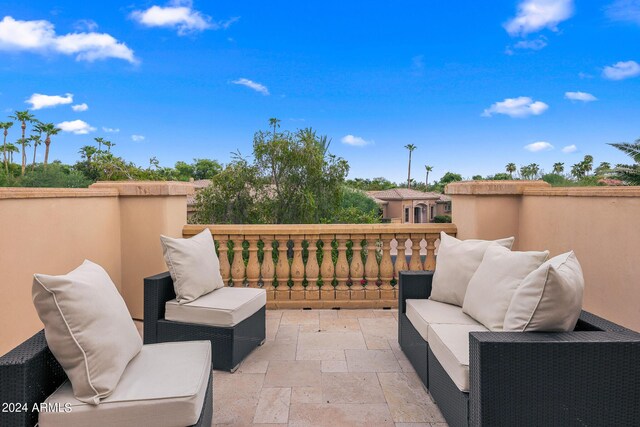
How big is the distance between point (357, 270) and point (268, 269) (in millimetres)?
989

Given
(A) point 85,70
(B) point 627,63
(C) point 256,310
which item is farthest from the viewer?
(A) point 85,70

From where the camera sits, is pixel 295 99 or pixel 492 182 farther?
pixel 295 99

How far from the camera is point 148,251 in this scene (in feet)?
12.8

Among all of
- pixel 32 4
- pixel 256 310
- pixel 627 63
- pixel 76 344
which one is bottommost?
pixel 256 310

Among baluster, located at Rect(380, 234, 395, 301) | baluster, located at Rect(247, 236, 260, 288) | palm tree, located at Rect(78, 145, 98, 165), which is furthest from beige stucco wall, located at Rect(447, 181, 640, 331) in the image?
palm tree, located at Rect(78, 145, 98, 165)

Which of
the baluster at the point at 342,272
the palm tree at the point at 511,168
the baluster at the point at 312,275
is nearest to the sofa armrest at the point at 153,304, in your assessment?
the baluster at the point at 312,275

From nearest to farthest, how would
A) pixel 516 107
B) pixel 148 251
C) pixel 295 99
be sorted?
pixel 148 251 → pixel 295 99 → pixel 516 107

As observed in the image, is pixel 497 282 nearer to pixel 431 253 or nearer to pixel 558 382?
pixel 558 382

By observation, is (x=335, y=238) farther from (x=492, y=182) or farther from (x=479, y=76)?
(x=479, y=76)

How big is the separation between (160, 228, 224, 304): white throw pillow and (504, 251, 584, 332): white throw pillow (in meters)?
2.14

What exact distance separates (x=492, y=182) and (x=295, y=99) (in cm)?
2348

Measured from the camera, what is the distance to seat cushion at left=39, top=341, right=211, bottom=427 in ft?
4.91

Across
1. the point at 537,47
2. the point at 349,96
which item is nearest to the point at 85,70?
the point at 349,96

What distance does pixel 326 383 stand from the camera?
260 cm
